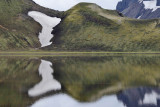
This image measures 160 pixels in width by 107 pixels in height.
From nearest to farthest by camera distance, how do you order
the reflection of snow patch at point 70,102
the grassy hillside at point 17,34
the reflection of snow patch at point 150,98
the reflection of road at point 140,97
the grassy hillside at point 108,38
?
the reflection of snow patch at point 70,102
the reflection of road at point 140,97
the reflection of snow patch at point 150,98
the grassy hillside at point 17,34
the grassy hillside at point 108,38

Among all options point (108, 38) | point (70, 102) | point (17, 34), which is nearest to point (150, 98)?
point (70, 102)

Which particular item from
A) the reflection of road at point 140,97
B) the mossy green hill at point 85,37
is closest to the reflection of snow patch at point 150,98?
the reflection of road at point 140,97

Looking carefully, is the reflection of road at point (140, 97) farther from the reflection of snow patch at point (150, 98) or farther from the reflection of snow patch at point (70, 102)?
the reflection of snow patch at point (70, 102)

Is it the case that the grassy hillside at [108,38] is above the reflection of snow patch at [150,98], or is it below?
below

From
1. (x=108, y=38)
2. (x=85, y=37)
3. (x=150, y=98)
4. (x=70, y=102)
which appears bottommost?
(x=85, y=37)

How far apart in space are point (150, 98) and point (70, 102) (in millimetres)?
8324

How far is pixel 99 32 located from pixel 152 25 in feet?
133

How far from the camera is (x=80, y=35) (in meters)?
191

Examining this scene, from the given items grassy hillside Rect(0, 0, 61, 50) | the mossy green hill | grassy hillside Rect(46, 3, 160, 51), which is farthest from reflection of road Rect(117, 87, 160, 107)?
grassy hillside Rect(46, 3, 160, 51)

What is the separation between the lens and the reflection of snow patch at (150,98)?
25973 mm

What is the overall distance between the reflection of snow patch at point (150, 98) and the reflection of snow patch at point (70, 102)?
2525mm

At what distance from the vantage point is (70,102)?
87.7ft

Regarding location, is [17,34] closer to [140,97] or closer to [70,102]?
[70,102]

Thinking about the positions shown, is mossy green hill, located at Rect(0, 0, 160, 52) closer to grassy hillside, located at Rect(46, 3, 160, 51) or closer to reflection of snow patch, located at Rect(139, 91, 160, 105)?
grassy hillside, located at Rect(46, 3, 160, 51)
